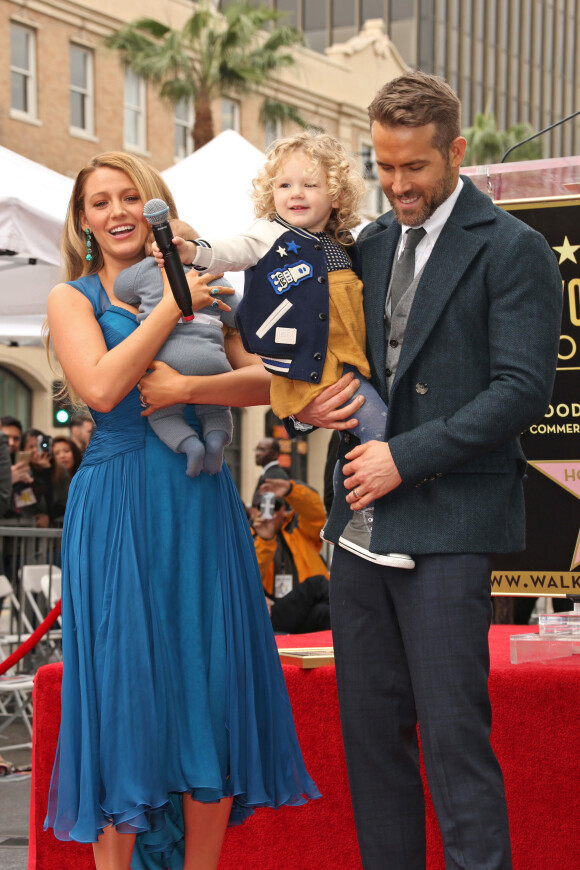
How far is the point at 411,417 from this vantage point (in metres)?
2.83

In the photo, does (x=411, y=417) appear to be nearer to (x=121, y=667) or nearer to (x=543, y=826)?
(x=121, y=667)

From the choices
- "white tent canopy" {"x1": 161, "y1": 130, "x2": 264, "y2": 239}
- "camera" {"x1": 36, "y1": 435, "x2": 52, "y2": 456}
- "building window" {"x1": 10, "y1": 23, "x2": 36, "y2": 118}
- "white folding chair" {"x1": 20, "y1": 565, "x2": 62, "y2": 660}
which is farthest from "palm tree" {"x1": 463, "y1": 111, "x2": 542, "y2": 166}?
"white folding chair" {"x1": 20, "y1": 565, "x2": 62, "y2": 660}

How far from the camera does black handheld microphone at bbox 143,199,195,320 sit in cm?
281

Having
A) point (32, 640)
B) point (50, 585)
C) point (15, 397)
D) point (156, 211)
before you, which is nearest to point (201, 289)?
point (156, 211)

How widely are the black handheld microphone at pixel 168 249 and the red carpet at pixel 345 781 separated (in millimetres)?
1478

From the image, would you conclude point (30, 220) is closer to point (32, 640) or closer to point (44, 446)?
point (32, 640)

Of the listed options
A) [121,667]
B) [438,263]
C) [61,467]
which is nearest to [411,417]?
[438,263]

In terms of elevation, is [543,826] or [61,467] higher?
[61,467]

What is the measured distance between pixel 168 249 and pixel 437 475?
850 millimetres

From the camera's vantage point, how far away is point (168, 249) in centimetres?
285

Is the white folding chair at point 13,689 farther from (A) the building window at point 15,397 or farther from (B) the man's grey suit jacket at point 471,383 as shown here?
(A) the building window at point 15,397

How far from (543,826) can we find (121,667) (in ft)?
4.77

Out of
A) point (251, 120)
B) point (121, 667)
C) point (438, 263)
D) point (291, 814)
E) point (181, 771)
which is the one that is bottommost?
point (291, 814)

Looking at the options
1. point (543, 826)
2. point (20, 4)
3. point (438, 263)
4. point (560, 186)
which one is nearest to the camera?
point (438, 263)
